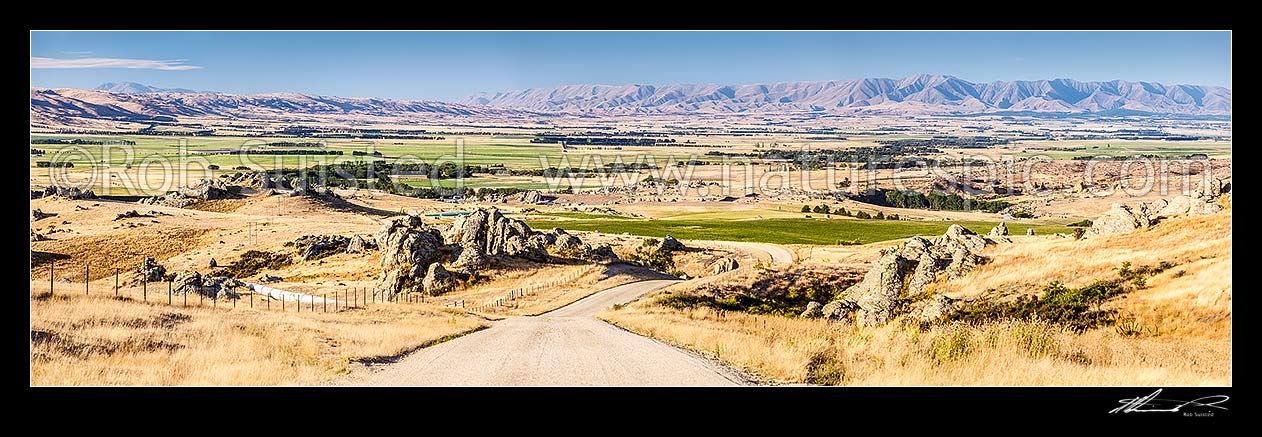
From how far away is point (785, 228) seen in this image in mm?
72562

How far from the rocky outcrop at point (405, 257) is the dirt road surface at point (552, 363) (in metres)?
19.9

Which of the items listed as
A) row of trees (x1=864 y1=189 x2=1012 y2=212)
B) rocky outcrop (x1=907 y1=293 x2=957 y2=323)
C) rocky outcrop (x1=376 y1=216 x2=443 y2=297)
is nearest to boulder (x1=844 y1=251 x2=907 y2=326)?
rocky outcrop (x1=907 y1=293 x2=957 y2=323)

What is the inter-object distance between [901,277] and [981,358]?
16.0m

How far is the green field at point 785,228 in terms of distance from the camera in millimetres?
64000

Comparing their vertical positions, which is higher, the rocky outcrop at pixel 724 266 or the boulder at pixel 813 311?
the rocky outcrop at pixel 724 266

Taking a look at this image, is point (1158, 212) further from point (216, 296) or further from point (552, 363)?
point (216, 296)

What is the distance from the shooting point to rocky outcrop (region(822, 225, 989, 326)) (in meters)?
23.1

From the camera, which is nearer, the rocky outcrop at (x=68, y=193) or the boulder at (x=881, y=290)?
the boulder at (x=881, y=290)

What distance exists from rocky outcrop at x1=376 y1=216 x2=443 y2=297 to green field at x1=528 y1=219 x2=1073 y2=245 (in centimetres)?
2564

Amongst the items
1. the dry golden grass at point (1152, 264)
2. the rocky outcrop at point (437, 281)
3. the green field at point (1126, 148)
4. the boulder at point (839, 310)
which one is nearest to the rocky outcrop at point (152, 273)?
the rocky outcrop at point (437, 281)

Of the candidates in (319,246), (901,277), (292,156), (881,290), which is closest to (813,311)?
Result: (881,290)

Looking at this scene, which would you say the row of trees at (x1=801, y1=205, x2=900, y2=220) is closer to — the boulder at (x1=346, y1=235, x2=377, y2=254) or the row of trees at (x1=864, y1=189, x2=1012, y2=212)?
the row of trees at (x1=864, y1=189, x2=1012, y2=212)
